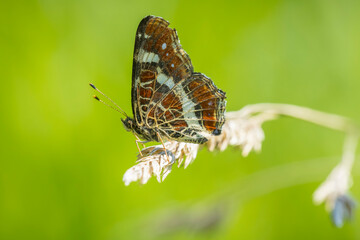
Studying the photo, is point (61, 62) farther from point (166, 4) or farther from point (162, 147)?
point (162, 147)

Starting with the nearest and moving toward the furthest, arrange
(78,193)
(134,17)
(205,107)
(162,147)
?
(162,147) → (205,107) → (78,193) → (134,17)

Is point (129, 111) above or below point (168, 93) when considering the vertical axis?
above

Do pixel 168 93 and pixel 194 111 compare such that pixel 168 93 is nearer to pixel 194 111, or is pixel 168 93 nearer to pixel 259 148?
pixel 194 111

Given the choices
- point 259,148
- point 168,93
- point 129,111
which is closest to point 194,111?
point 168,93

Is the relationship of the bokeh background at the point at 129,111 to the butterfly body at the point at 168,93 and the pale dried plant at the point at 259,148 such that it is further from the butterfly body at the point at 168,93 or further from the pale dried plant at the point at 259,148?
the butterfly body at the point at 168,93

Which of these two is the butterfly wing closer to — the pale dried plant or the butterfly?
the butterfly

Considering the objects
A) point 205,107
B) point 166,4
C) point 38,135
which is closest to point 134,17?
point 166,4
